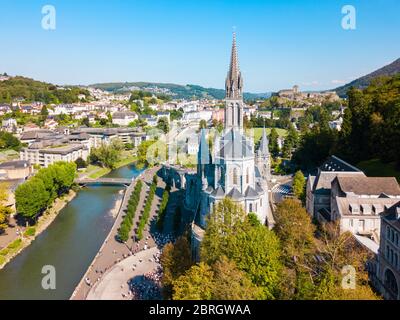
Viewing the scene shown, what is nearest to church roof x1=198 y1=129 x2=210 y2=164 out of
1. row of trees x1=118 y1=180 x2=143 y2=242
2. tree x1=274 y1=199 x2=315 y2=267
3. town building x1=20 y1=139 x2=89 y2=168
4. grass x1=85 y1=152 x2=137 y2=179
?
tree x1=274 y1=199 x2=315 y2=267

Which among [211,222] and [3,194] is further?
[3,194]

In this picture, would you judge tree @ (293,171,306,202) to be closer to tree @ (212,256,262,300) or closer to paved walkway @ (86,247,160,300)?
paved walkway @ (86,247,160,300)

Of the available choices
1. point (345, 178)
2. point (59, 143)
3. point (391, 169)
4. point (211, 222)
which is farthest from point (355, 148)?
point (59, 143)

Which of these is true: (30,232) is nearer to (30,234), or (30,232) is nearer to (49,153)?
(30,234)

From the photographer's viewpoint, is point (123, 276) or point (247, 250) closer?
point (247, 250)

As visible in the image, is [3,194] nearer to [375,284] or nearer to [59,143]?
[375,284]

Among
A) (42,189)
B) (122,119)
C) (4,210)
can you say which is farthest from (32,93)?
(4,210)
